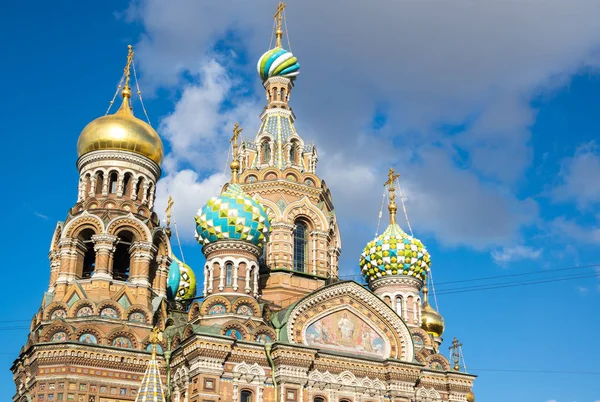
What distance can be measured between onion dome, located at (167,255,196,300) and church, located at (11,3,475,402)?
64 mm

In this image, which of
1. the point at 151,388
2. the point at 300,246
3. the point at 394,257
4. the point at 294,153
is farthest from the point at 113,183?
the point at 394,257

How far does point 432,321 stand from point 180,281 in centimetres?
841

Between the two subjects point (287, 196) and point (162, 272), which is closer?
point (162, 272)

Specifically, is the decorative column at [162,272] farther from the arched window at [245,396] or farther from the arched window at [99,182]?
the arched window at [245,396]

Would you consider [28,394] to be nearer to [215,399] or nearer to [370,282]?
[215,399]

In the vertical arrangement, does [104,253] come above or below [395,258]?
below

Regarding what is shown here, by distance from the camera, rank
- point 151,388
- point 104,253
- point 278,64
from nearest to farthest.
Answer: point 151,388, point 104,253, point 278,64

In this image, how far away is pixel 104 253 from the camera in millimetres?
20234

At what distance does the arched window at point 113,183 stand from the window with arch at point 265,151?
4881 millimetres

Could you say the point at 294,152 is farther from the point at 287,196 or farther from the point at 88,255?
the point at 88,255

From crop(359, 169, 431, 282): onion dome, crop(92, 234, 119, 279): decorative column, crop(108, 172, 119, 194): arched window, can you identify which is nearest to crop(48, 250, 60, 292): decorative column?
crop(92, 234, 119, 279): decorative column

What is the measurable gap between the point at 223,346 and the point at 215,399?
1152 millimetres

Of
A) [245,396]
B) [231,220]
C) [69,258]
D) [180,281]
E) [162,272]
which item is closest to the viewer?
[245,396]

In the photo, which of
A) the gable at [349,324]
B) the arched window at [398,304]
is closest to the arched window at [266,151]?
the arched window at [398,304]
